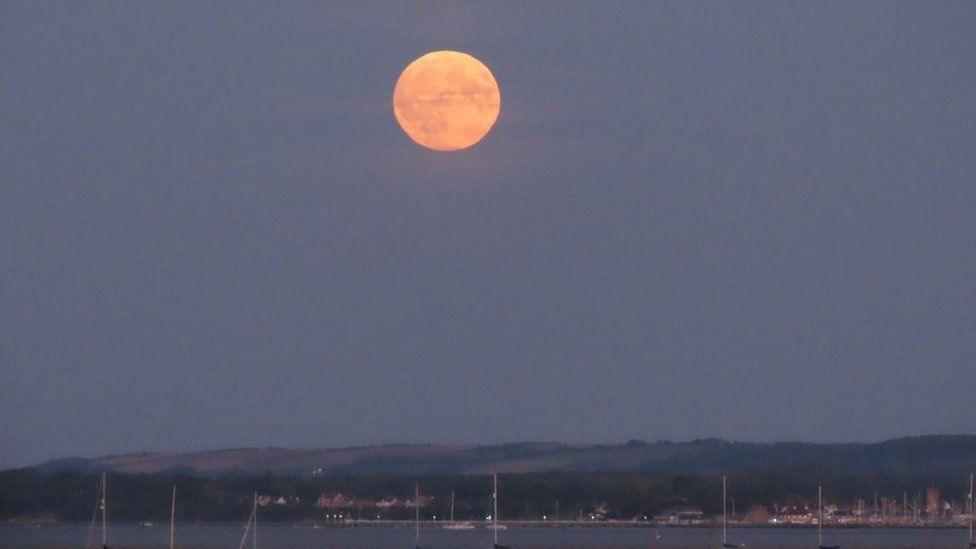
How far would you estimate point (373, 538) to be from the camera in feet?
604

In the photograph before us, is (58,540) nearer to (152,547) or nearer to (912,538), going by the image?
(152,547)

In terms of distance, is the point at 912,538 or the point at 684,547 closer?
the point at 684,547

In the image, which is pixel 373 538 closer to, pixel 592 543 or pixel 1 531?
pixel 592 543

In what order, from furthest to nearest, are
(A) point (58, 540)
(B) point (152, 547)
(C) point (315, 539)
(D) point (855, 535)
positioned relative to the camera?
(D) point (855, 535) < (C) point (315, 539) < (A) point (58, 540) < (B) point (152, 547)

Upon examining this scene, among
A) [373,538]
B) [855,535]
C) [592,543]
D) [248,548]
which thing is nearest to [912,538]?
[855,535]

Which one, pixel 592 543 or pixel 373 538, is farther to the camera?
pixel 373 538

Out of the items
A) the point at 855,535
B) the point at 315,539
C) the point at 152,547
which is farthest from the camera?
the point at 855,535

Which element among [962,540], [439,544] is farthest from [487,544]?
[962,540]

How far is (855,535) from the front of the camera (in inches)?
7736

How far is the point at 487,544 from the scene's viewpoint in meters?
168

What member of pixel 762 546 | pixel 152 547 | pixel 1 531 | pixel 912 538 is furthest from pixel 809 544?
pixel 1 531

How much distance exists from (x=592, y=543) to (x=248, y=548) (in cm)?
Answer: 2870

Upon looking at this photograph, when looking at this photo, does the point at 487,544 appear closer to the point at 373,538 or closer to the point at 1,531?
the point at 373,538

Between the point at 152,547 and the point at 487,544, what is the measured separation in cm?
2995
